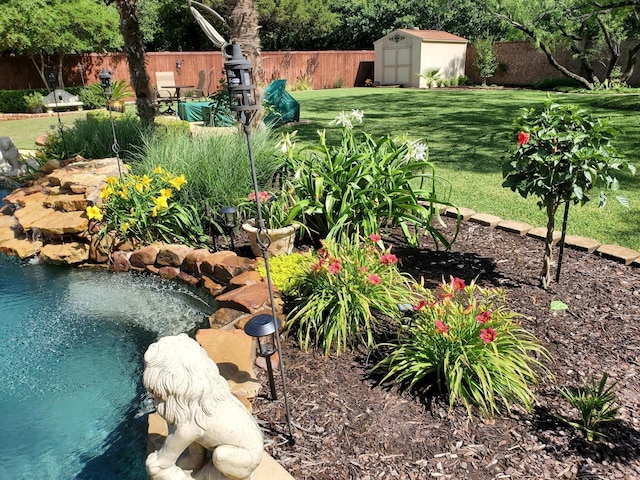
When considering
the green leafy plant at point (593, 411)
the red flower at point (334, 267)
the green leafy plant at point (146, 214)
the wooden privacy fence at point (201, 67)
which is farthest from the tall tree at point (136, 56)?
the wooden privacy fence at point (201, 67)

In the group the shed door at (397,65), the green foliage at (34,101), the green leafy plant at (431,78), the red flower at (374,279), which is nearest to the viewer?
the red flower at (374,279)

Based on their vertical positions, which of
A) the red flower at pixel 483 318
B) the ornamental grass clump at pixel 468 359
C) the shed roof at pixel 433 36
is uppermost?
the shed roof at pixel 433 36

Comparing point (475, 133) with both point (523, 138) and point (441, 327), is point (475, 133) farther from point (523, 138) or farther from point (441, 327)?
point (441, 327)

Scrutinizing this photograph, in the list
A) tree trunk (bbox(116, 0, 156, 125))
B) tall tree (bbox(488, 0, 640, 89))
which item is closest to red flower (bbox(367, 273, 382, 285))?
tree trunk (bbox(116, 0, 156, 125))

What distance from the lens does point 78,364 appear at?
321 centimetres

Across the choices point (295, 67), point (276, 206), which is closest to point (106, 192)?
point (276, 206)

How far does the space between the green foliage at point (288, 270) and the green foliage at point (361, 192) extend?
35 centimetres

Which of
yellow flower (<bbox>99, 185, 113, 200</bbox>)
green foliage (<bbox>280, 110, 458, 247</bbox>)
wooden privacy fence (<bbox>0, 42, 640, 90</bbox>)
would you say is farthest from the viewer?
wooden privacy fence (<bbox>0, 42, 640, 90</bbox>)

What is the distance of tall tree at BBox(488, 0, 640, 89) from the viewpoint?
1714cm

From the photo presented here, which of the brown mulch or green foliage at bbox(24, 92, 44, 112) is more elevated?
green foliage at bbox(24, 92, 44, 112)

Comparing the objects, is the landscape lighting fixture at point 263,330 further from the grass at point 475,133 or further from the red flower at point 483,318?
the grass at point 475,133

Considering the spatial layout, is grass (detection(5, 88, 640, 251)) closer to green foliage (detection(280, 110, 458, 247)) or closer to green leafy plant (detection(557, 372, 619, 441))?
green foliage (detection(280, 110, 458, 247))

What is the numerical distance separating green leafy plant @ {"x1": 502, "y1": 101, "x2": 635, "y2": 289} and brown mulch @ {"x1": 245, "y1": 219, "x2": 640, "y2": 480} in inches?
22.8

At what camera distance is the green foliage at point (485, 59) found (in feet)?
69.8
